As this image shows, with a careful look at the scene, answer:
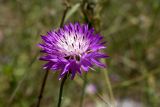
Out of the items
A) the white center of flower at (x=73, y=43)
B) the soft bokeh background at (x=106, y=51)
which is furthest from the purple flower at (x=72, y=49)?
the soft bokeh background at (x=106, y=51)

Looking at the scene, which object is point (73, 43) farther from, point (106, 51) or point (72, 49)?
point (106, 51)

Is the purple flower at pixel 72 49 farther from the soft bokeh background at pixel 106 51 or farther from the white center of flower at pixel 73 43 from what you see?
the soft bokeh background at pixel 106 51

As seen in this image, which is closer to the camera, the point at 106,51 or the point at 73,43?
the point at 73,43

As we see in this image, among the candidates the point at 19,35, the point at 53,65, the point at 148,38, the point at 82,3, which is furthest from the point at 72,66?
the point at 19,35

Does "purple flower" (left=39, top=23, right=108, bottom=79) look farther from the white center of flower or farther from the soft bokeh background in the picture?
the soft bokeh background

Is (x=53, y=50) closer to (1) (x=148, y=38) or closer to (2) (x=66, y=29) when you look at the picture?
(2) (x=66, y=29)

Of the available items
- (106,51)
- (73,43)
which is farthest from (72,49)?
(106,51)

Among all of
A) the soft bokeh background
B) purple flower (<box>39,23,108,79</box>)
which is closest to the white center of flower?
purple flower (<box>39,23,108,79</box>)
